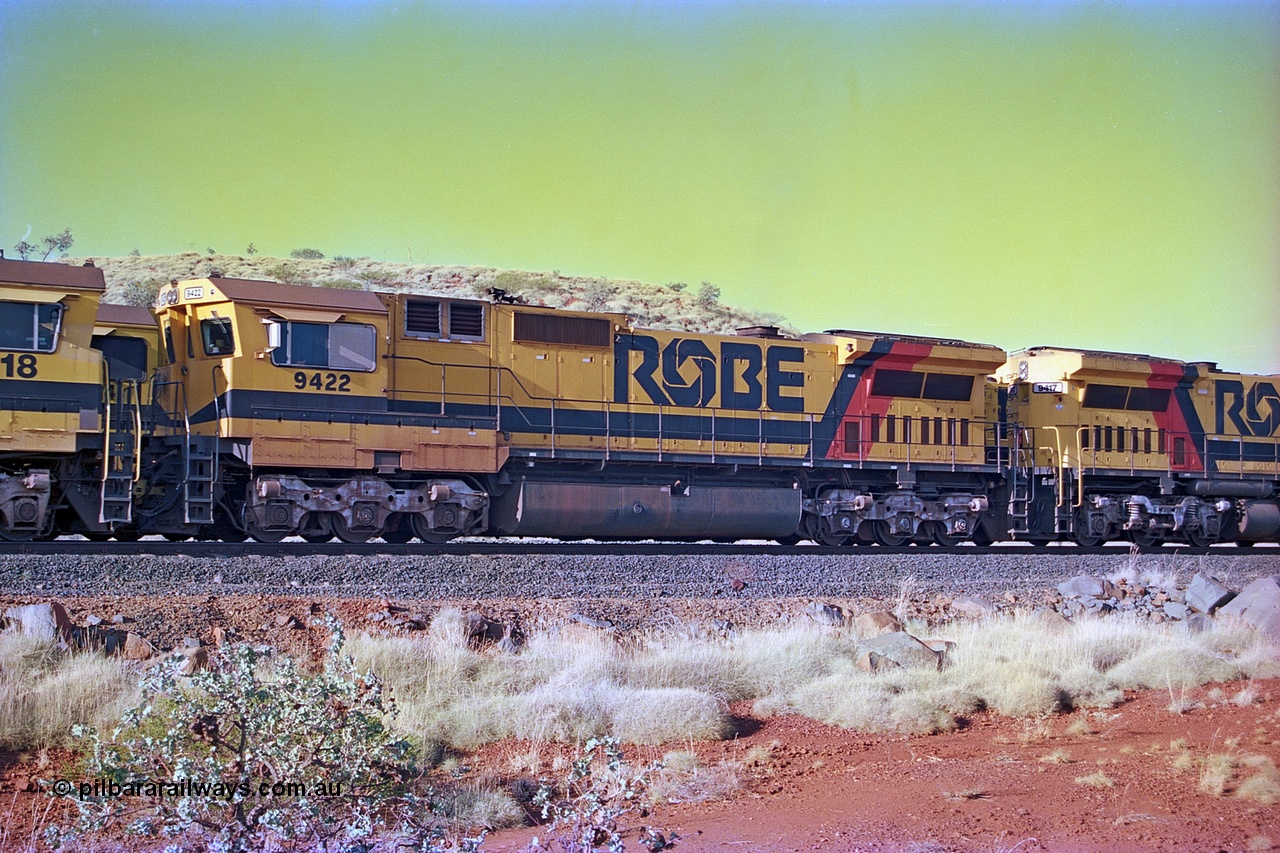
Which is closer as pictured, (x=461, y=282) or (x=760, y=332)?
(x=760, y=332)

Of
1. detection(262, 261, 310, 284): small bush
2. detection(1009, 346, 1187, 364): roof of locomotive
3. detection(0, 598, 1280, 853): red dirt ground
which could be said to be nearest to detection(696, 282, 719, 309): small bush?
detection(262, 261, 310, 284): small bush

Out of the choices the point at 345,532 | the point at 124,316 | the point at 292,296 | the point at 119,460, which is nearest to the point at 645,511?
the point at 345,532

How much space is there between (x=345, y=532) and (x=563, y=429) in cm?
360

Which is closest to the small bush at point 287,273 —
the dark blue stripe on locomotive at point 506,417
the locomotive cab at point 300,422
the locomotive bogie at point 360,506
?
the dark blue stripe on locomotive at point 506,417

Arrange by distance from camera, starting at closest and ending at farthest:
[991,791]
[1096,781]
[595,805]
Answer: [595,805] < [991,791] < [1096,781]

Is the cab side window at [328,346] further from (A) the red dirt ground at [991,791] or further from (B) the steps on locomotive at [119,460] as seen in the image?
(A) the red dirt ground at [991,791]

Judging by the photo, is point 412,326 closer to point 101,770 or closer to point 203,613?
point 203,613

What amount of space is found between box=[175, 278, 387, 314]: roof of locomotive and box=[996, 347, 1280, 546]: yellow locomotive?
11.8 m

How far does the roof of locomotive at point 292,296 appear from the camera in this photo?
14883mm

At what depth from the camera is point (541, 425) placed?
16781 millimetres

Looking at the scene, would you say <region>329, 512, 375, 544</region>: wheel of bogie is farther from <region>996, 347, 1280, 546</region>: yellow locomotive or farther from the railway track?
<region>996, 347, 1280, 546</region>: yellow locomotive

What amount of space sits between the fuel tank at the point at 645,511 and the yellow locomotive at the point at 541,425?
3 centimetres

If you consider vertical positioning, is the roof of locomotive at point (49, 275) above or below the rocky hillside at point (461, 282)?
below

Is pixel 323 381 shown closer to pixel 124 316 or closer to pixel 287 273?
pixel 124 316
